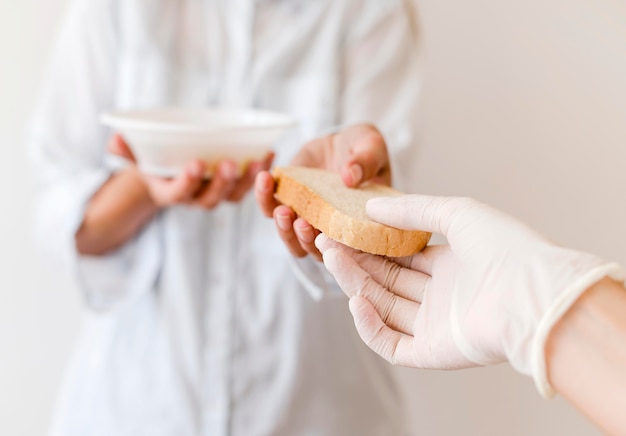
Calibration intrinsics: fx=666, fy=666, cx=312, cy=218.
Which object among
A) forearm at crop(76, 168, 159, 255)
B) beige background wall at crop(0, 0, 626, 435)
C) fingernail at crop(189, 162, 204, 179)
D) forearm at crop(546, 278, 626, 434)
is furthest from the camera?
beige background wall at crop(0, 0, 626, 435)

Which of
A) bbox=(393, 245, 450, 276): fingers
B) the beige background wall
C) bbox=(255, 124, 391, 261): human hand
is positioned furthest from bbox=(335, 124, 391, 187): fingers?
the beige background wall

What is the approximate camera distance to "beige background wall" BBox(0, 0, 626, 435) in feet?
3.14

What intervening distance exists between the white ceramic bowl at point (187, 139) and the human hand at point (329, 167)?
0.16ft

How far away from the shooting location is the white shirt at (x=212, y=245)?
803mm

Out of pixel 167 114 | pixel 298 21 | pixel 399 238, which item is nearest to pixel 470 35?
pixel 298 21

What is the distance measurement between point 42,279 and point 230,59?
1.78ft

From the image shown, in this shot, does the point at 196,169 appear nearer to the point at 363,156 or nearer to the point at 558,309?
the point at 363,156

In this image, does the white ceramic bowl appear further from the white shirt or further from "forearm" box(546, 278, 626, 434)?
"forearm" box(546, 278, 626, 434)

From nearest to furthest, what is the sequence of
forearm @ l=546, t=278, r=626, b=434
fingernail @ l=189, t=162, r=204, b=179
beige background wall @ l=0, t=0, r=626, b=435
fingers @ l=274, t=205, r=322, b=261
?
1. forearm @ l=546, t=278, r=626, b=434
2. fingers @ l=274, t=205, r=322, b=261
3. fingernail @ l=189, t=162, r=204, b=179
4. beige background wall @ l=0, t=0, r=626, b=435

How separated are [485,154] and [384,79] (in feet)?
0.94

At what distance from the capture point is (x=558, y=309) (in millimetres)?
379

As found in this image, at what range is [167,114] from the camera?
0.78 m

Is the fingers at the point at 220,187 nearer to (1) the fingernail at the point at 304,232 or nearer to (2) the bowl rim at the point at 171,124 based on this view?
(2) the bowl rim at the point at 171,124

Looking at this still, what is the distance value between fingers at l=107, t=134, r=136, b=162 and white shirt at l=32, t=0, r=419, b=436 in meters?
0.10
